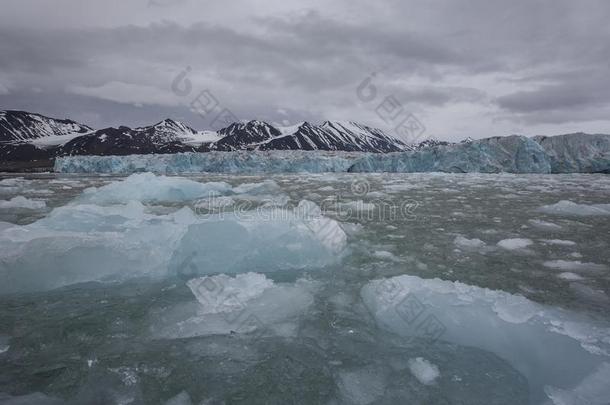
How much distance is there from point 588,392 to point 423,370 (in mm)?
926

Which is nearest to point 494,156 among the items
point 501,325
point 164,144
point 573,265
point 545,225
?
point 545,225

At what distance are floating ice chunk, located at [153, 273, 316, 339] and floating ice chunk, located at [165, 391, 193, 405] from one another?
69 centimetres

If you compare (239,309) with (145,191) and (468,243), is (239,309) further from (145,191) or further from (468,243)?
(145,191)

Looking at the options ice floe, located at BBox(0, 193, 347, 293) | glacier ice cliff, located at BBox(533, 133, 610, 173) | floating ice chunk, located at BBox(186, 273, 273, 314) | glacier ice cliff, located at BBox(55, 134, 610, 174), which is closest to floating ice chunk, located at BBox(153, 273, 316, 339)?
floating ice chunk, located at BBox(186, 273, 273, 314)

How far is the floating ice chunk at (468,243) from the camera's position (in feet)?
17.8

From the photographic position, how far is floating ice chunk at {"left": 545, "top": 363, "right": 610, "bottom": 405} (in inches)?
83.1

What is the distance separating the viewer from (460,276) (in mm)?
4125

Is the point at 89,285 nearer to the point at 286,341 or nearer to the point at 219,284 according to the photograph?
the point at 219,284

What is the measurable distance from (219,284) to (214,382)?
4.80 feet

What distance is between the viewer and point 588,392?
2182 mm

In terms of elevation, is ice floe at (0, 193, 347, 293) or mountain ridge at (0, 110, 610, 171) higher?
mountain ridge at (0, 110, 610, 171)

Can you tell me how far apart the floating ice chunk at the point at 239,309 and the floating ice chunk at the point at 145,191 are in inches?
350

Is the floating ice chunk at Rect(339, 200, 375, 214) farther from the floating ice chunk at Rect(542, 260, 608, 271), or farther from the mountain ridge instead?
the mountain ridge

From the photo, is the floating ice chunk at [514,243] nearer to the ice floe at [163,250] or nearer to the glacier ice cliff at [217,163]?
the ice floe at [163,250]
